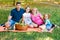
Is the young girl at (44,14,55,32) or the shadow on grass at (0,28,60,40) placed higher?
the young girl at (44,14,55,32)

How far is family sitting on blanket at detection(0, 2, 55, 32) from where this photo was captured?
3598 mm

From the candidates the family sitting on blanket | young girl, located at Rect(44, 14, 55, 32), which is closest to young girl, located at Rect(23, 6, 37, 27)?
the family sitting on blanket

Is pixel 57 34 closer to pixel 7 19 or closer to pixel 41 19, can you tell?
pixel 41 19

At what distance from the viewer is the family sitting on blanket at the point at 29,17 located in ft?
11.8

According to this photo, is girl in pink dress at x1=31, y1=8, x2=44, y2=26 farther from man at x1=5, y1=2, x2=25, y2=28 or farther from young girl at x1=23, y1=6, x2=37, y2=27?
man at x1=5, y1=2, x2=25, y2=28

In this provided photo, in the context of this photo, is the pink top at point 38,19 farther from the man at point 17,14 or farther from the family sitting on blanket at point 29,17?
the man at point 17,14

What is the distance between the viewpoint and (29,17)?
12.0 ft

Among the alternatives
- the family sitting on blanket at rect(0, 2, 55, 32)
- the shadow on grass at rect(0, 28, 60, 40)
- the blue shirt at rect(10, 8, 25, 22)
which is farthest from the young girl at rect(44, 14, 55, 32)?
the blue shirt at rect(10, 8, 25, 22)

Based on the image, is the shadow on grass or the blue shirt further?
the blue shirt

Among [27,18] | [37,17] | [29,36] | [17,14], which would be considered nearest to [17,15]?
[17,14]

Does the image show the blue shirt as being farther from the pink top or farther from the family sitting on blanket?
the pink top

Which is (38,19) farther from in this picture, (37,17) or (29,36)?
(29,36)

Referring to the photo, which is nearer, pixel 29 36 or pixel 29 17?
pixel 29 36

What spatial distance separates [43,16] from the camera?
3650 mm
